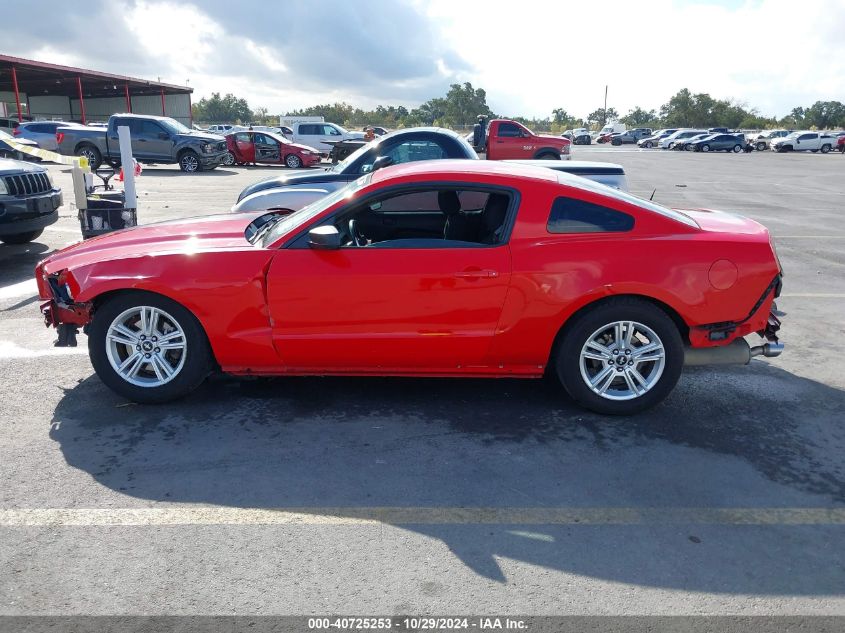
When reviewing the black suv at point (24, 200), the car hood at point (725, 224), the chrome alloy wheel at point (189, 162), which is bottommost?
the chrome alloy wheel at point (189, 162)

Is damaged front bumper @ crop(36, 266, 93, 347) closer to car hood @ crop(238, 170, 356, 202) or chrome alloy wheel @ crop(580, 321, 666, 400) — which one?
chrome alloy wheel @ crop(580, 321, 666, 400)

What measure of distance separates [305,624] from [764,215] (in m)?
14.3

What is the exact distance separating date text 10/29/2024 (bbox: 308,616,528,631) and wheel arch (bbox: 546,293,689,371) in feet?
6.99

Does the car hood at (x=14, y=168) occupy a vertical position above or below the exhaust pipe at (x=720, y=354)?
above

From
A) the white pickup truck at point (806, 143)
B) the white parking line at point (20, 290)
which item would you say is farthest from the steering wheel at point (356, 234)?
the white pickup truck at point (806, 143)

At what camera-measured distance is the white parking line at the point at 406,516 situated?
3354mm

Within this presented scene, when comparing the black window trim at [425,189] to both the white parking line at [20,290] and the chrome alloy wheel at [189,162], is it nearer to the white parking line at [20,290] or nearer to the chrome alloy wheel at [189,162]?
the white parking line at [20,290]

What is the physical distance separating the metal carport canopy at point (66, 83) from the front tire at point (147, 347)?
35.7m

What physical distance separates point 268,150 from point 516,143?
942 centimetres

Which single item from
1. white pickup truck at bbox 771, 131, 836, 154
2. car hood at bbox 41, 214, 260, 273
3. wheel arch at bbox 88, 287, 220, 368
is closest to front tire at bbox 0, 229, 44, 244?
car hood at bbox 41, 214, 260, 273

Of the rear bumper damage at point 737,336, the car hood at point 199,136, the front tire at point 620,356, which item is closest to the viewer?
the front tire at point 620,356

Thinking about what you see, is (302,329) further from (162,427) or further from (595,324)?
(595,324)

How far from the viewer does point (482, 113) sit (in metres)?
90.7

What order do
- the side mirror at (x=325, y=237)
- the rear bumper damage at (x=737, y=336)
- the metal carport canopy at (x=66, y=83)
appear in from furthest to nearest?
the metal carport canopy at (x=66, y=83), the rear bumper damage at (x=737, y=336), the side mirror at (x=325, y=237)
